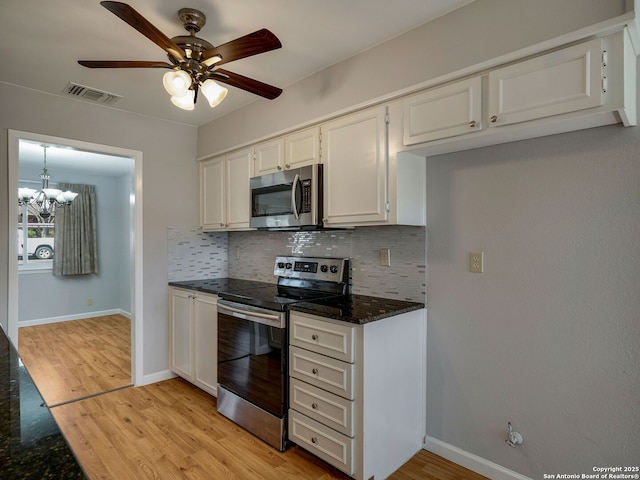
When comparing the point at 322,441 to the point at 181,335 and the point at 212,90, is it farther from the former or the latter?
the point at 212,90

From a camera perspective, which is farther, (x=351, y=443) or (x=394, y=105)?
(x=394, y=105)

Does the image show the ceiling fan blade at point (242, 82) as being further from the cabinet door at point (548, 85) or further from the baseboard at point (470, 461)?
the baseboard at point (470, 461)

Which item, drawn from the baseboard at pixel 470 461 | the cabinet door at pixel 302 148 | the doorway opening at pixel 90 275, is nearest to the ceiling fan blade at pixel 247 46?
the cabinet door at pixel 302 148

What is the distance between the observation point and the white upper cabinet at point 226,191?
3.02m

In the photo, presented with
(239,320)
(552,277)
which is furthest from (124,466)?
(552,277)

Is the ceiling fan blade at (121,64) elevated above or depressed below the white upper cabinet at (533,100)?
above

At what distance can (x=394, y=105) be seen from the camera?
6.61ft

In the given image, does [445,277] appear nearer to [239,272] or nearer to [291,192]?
[291,192]

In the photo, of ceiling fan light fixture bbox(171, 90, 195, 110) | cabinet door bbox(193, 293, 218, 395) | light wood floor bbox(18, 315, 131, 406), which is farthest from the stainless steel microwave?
light wood floor bbox(18, 315, 131, 406)

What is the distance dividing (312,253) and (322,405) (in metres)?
1.20

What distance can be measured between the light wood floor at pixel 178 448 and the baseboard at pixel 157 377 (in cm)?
27

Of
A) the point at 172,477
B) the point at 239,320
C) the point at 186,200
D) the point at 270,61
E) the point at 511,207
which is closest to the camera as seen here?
the point at 511,207

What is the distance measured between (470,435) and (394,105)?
1860 mm

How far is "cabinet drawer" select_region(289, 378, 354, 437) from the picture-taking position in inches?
73.9
